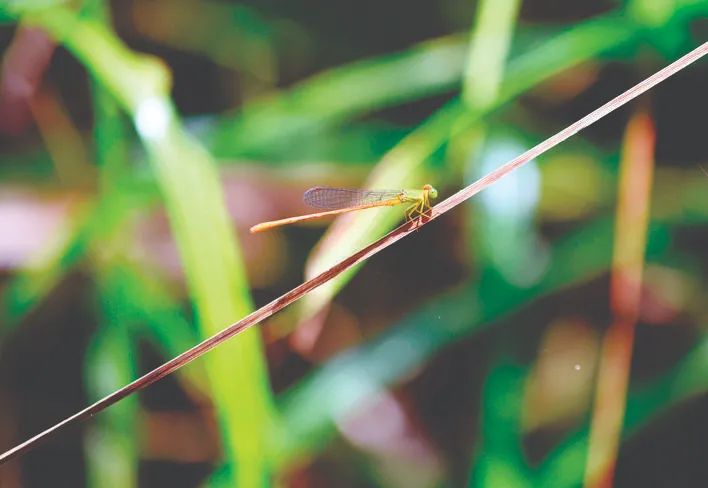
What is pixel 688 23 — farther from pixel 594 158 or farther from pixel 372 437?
pixel 372 437

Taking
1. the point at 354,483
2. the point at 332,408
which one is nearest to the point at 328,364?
the point at 332,408

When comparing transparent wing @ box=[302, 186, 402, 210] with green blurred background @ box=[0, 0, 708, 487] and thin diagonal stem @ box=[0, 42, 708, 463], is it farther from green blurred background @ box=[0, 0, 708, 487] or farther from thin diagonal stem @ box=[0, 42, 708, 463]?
thin diagonal stem @ box=[0, 42, 708, 463]

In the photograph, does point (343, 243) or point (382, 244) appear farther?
point (343, 243)

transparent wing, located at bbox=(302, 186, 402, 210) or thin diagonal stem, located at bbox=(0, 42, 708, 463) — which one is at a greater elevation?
transparent wing, located at bbox=(302, 186, 402, 210)

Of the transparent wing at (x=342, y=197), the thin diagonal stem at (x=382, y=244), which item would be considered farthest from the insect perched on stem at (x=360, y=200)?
the thin diagonal stem at (x=382, y=244)

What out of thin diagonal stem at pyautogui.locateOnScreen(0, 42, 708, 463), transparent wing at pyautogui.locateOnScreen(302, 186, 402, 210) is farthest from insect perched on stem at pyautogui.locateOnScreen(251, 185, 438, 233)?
thin diagonal stem at pyautogui.locateOnScreen(0, 42, 708, 463)

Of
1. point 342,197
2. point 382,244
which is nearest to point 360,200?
point 342,197

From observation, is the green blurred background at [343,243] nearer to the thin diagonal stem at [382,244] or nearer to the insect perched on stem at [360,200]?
the insect perched on stem at [360,200]

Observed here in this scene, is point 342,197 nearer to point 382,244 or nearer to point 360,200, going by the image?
point 360,200
